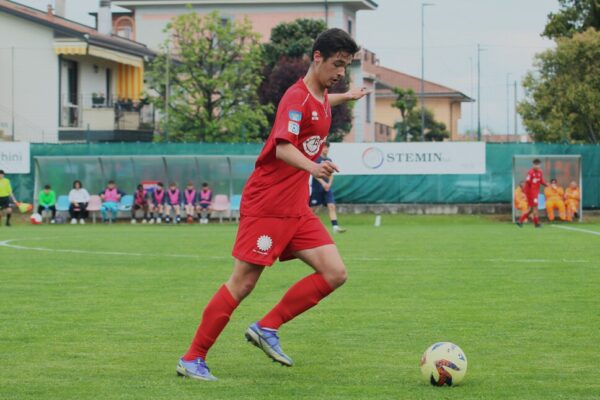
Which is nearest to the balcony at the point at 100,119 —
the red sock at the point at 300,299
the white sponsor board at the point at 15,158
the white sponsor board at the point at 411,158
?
the white sponsor board at the point at 15,158

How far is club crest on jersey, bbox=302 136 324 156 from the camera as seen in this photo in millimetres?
7598

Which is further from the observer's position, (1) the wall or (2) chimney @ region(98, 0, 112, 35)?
(2) chimney @ region(98, 0, 112, 35)

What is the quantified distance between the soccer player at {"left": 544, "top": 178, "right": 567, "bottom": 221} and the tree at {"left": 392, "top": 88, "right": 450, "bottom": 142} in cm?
2887

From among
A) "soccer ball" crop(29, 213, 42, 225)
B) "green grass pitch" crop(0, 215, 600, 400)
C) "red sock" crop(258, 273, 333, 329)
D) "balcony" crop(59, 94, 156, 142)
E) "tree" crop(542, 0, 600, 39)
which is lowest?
"green grass pitch" crop(0, 215, 600, 400)

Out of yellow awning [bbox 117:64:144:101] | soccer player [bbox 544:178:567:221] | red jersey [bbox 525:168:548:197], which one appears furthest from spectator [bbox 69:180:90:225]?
yellow awning [bbox 117:64:144:101]

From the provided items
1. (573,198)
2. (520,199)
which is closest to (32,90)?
(520,199)

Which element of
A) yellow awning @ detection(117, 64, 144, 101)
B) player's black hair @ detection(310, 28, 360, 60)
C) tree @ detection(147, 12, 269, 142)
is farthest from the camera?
yellow awning @ detection(117, 64, 144, 101)

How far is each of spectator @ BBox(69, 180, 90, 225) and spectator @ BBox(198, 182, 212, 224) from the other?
3.72 m

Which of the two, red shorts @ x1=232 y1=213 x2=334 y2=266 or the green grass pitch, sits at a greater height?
red shorts @ x1=232 y1=213 x2=334 y2=266

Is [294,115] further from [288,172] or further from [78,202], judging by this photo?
[78,202]

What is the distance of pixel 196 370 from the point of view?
24.4 feet

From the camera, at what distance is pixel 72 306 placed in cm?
1191

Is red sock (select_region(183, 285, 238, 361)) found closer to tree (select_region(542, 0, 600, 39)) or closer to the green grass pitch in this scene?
the green grass pitch

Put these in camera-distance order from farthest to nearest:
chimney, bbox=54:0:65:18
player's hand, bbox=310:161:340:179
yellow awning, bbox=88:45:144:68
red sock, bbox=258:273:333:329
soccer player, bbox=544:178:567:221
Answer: chimney, bbox=54:0:65:18 < yellow awning, bbox=88:45:144:68 < soccer player, bbox=544:178:567:221 < red sock, bbox=258:273:333:329 < player's hand, bbox=310:161:340:179
